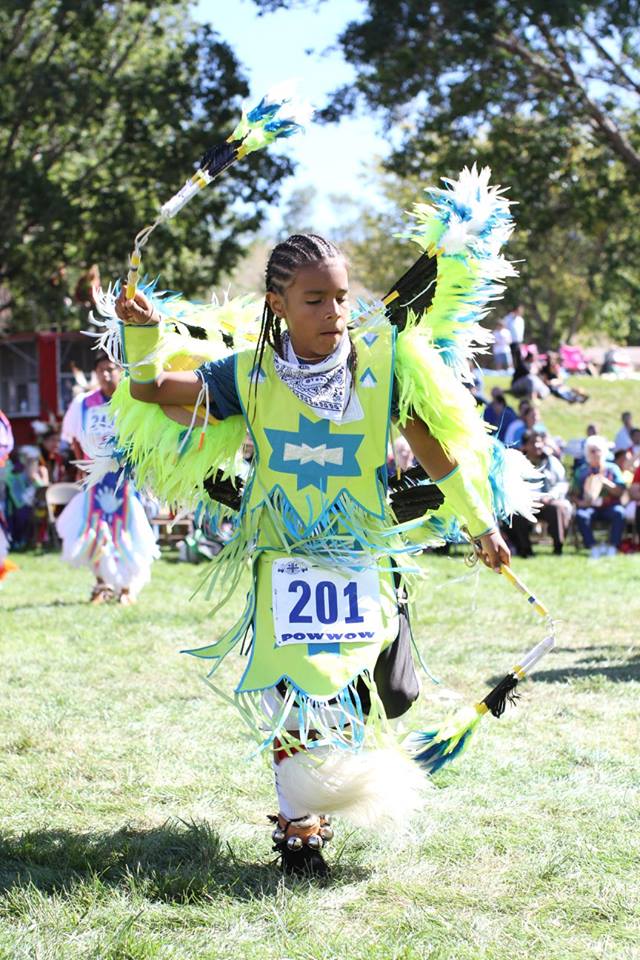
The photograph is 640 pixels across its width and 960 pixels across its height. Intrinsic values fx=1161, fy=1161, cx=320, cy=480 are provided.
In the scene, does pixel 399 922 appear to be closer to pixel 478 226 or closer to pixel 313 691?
pixel 313 691

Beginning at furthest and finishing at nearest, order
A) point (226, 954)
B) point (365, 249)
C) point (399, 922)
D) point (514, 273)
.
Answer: point (365, 249), point (514, 273), point (399, 922), point (226, 954)

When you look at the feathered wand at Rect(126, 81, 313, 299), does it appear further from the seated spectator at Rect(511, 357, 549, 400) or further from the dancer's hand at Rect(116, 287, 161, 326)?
the seated spectator at Rect(511, 357, 549, 400)

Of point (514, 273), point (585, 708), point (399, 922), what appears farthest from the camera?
point (585, 708)

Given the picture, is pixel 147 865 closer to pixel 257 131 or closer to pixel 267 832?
pixel 267 832

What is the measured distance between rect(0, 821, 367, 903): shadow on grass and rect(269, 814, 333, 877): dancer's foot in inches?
1.6

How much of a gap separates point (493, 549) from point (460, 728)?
57 cm

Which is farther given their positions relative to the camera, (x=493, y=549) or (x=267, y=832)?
(x=267, y=832)

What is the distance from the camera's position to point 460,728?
137 inches

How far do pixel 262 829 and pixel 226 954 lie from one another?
1.01 meters

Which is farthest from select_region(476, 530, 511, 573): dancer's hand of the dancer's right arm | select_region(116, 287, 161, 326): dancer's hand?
select_region(116, 287, 161, 326): dancer's hand

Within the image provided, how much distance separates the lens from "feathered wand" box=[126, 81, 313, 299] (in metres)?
3.31

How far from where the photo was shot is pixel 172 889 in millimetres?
3219

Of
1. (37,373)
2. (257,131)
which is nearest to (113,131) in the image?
(37,373)

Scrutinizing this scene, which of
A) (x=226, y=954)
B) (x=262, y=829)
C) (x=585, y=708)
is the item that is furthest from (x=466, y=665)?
(x=226, y=954)
